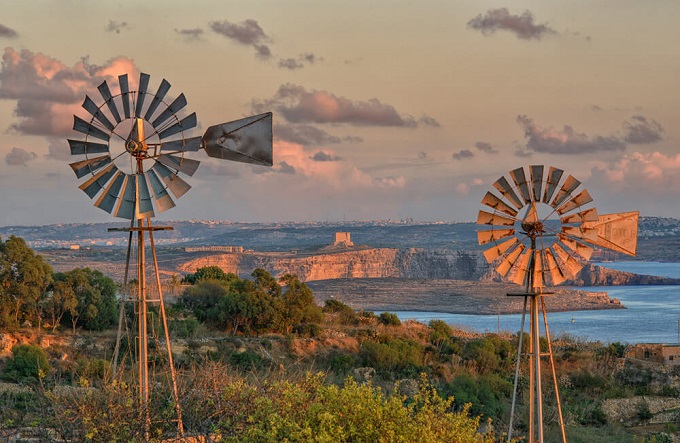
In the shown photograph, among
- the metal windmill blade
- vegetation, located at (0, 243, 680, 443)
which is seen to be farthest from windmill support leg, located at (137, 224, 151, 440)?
the metal windmill blade

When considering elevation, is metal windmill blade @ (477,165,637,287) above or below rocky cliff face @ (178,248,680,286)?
above

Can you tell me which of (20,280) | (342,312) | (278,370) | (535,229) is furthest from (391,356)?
(535,229)

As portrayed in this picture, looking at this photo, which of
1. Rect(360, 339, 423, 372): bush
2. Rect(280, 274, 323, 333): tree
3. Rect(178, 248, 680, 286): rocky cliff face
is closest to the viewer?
Rect(360, 339, 423, 372): bush

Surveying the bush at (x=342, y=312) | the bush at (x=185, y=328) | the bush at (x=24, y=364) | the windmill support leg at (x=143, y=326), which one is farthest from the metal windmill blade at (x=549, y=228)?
the bush at (x=342, y=312)

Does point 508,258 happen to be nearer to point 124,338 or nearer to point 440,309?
point 124,338

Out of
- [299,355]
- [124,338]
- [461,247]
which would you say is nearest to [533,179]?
[124,338]

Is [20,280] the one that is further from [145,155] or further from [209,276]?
[145,155]

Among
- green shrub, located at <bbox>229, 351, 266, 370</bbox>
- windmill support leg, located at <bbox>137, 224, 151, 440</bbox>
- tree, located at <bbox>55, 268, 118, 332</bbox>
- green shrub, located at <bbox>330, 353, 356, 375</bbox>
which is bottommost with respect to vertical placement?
green shrub, located at <bbox>330, 353, 356, 375</bbox>

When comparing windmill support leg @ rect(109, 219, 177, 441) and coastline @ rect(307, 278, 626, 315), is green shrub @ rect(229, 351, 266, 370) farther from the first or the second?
coastline @ rect(307, 278, 626, 315)

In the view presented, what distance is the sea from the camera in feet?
218

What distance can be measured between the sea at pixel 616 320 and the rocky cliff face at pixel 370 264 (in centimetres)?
1796

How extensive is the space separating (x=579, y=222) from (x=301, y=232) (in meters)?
166

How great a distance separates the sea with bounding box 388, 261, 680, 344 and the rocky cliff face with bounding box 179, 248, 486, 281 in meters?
18.0

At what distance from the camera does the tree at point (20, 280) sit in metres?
30.5
